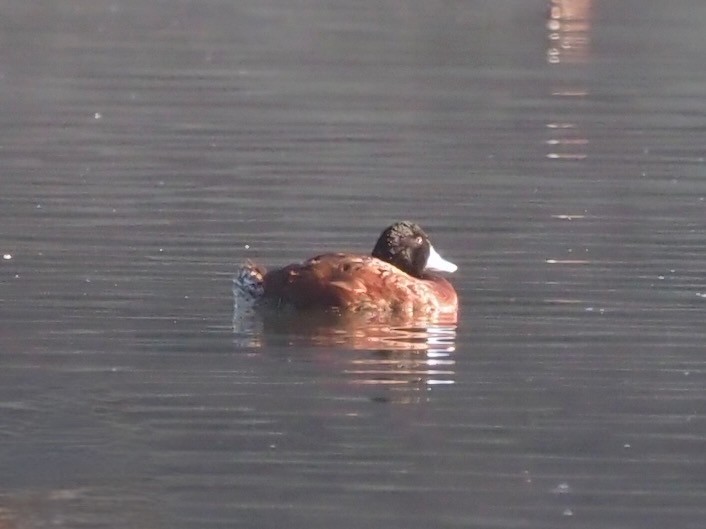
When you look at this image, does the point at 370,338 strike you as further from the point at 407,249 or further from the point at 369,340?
the point at 407,249

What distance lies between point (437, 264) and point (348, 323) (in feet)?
3.41

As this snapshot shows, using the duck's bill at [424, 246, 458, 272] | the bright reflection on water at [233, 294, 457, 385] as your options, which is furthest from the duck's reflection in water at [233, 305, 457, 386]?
the duck's bill at [424, 246, 458, 272]

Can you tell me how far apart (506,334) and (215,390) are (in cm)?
197

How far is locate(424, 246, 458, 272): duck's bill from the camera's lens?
516 inches

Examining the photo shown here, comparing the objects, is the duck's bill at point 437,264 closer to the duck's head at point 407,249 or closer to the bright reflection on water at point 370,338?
the duck's head at point 407,249

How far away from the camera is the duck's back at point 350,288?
12422 millimetres

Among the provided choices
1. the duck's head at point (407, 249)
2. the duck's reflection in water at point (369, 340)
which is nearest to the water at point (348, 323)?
the duck's reflection in water at point (369, 340)

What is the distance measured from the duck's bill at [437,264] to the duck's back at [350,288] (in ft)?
1.62

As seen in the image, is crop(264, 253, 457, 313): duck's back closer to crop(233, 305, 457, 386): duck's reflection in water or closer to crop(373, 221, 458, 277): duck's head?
crop(233, 305, 457, 386): duck's reflection in water

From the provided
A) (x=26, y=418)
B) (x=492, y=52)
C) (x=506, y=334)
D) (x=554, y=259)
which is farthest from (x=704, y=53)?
(x=26, y=418)

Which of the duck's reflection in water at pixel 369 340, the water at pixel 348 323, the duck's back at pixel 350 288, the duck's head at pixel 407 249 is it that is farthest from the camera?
the duck's head at pixel 407 249

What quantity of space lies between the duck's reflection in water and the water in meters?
0.03

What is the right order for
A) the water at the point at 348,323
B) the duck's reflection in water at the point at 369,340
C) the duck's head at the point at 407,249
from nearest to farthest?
the water at the point at 348,323, the duck's reflection in water at the point at 369,340, the duck's head at the point at 407,249

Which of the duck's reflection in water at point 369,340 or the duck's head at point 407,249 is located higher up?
the duck's head at point 407,249
